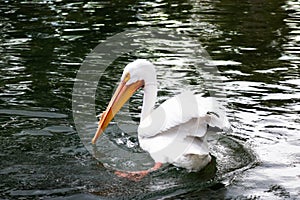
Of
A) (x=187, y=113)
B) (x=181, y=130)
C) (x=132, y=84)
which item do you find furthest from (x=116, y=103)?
(x=187, y=113)

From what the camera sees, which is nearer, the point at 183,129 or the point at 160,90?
the point at 183,129

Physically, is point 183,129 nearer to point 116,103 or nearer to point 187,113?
point 187,113

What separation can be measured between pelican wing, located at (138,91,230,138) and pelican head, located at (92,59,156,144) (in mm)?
381

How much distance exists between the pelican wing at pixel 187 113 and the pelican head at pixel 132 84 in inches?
15.0

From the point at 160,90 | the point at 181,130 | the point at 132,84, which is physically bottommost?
the point at 160,90

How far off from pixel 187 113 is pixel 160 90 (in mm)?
2603

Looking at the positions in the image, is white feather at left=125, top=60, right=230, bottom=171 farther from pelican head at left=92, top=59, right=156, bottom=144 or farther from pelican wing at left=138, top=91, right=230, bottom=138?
pelican head at left=92, top=59, right=156, bottom=144

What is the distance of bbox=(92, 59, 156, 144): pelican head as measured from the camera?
5539 mm

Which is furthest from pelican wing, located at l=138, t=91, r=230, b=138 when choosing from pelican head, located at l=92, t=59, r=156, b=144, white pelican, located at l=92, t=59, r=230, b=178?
pelican head, located at l=92, t=59, r=156, b=144

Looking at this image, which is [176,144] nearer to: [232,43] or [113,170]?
[113,170]

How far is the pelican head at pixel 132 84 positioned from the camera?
554 cm

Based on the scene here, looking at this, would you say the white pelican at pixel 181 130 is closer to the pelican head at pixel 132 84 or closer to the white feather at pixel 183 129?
the white feather at pixel 183 129

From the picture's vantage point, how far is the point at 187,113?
4969 millimetres

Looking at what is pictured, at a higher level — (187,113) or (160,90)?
(187,113)
